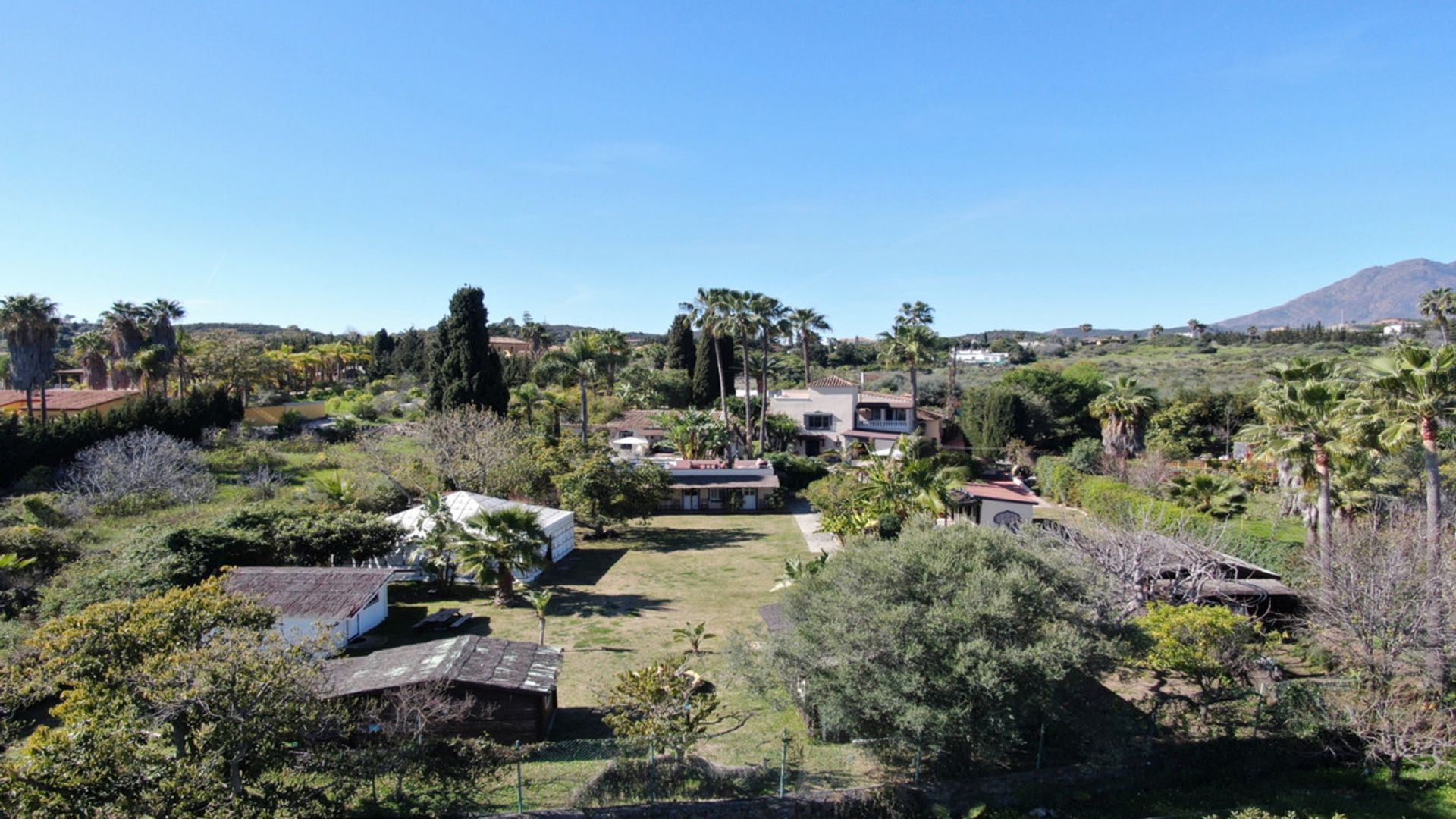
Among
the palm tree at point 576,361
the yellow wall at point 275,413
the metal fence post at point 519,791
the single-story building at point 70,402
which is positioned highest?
the palm tree at point 576,361

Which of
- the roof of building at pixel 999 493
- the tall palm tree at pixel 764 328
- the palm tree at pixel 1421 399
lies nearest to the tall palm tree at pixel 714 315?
the tall palm tree at pixel 764 328

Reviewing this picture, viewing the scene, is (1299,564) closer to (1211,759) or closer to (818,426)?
(1211,759)

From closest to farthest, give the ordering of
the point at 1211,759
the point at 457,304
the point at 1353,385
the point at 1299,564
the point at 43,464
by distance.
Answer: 1. the point at 1211,759
2. the point at 1299,564
3. the point at 1353,385
4. the point at 43,464
5. the point at 457,304

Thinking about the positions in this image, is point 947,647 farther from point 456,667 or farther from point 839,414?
point 839,414

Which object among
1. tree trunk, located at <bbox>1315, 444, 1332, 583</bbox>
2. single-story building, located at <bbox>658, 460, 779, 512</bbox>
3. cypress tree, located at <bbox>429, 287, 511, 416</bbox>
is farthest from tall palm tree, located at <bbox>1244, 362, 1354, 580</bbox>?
cypress tree, located at <bbox>429, 287, 511, 416</bbox>

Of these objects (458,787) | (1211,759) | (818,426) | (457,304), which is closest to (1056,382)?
(818,426)

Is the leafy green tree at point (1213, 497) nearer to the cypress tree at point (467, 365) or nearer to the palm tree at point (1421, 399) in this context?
the palm tree at point (1421, 399)
